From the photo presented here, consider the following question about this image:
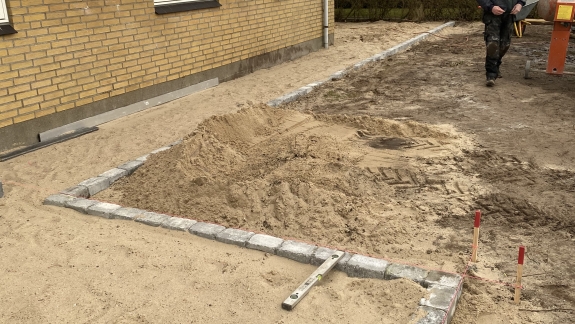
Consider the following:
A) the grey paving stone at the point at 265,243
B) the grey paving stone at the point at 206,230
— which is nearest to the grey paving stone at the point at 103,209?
the grey paving stone at the point at 206,230

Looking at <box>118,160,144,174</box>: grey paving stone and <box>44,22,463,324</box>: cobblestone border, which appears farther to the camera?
<box>118,160,144,174</box>: grey paving stone

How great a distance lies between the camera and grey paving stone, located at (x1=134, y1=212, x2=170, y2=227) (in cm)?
467

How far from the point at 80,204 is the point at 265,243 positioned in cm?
192

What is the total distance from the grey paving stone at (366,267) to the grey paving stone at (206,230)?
1171mm

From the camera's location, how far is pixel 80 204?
5.03m

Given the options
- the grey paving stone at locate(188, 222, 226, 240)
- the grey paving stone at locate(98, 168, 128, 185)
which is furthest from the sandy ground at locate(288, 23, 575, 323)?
the grey paving stone at locate(98, 168, 128, 185)

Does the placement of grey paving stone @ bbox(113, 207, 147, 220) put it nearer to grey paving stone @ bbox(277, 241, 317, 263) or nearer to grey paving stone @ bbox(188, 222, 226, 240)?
grey paving stone @ bbox(188, 222, 226, 240)

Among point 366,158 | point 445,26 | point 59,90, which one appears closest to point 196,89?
point 59,90

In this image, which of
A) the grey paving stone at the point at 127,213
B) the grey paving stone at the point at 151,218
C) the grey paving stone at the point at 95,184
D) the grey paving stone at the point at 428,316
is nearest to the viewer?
the grey paving stone at the point at 428,316

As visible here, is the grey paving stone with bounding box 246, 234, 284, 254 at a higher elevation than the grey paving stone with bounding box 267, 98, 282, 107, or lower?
lower

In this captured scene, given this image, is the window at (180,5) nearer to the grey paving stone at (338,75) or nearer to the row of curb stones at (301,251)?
the grey paving stone at (338,75)

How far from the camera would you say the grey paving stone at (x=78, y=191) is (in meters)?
5.30

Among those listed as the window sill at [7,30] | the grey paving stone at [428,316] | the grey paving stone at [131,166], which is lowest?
the grey paving stone at [428,316]

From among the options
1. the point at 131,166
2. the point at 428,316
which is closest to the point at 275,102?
the point at 131,166
